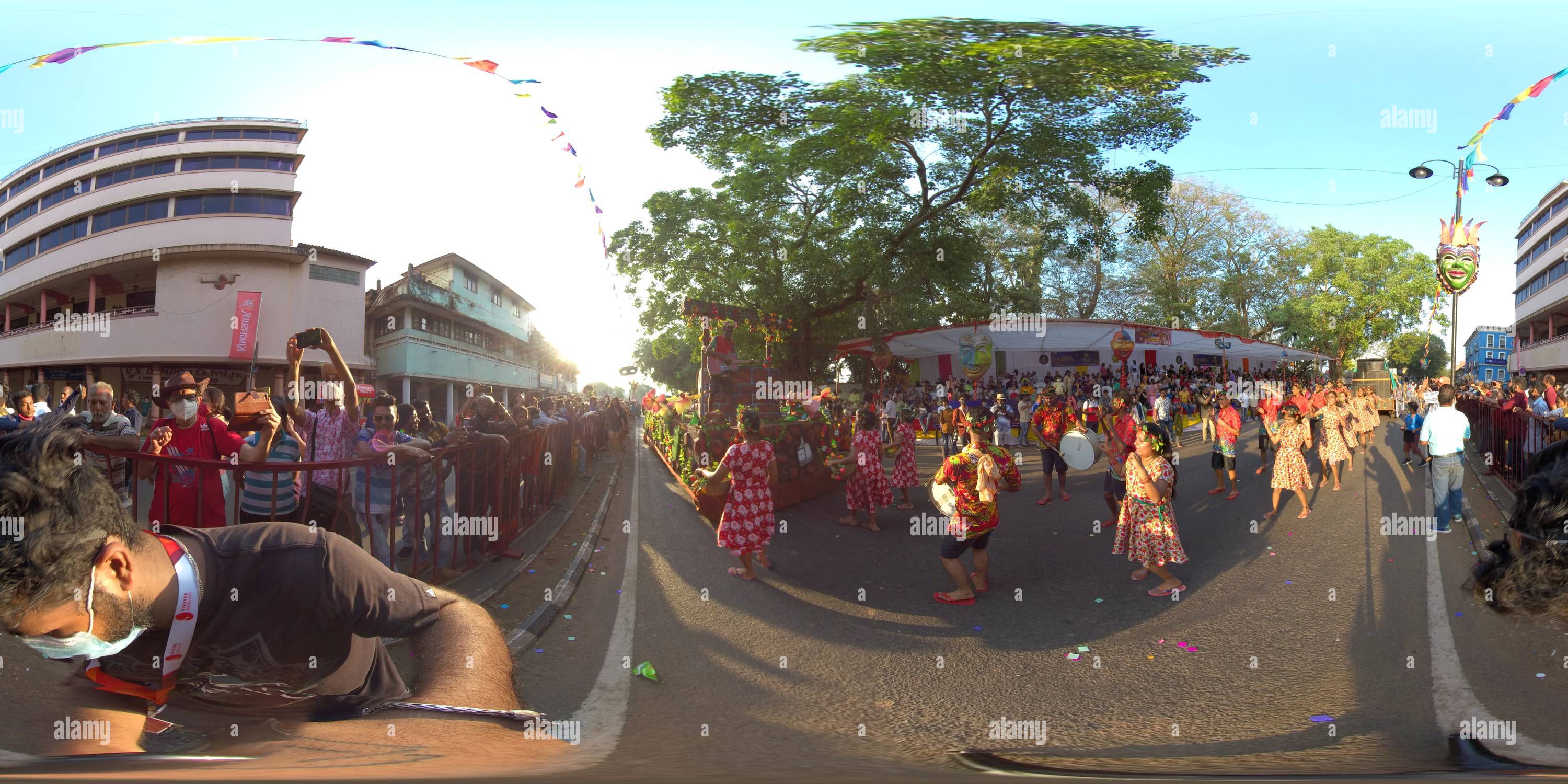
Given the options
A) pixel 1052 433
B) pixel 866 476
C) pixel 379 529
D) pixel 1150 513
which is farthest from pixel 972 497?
pixel 379 529

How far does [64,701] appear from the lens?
0.96 meters

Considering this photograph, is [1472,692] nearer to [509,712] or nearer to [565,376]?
[509,712]

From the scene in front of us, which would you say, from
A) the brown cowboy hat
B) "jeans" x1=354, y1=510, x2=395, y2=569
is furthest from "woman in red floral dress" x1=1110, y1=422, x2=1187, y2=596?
the brown cowboy hat

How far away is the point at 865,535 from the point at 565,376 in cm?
207

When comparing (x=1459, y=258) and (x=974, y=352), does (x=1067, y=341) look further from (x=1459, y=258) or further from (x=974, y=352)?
(x=1459, y=258)

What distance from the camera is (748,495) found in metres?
2.69

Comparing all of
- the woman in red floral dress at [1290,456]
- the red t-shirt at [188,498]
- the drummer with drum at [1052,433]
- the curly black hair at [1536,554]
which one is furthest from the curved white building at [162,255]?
the woman in red floral dress at [1290,456]

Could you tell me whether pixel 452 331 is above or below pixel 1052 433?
above

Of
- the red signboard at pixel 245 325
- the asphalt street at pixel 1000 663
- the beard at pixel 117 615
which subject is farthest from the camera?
the red signboard at pixel 245 325

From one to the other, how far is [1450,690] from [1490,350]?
2.02 m

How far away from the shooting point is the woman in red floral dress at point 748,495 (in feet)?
8.36

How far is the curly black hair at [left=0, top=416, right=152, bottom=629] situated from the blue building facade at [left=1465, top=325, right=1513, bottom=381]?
3762 millimetres

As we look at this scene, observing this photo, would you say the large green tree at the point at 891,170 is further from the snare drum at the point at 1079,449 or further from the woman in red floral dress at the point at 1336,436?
the woman in red floral dress at the point at 1336,436

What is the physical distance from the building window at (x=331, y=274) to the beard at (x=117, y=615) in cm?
106
